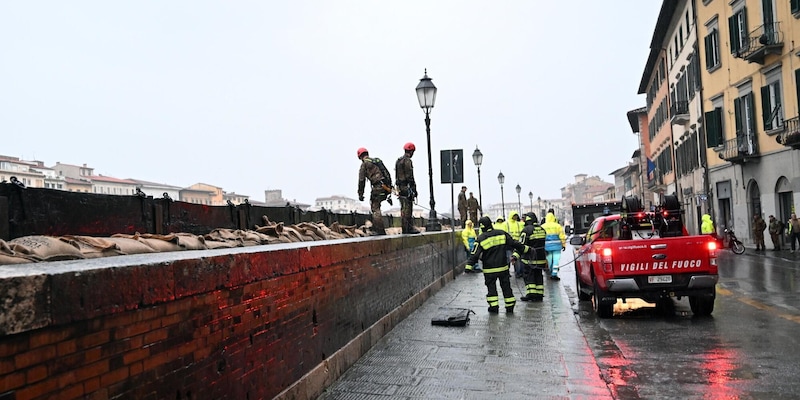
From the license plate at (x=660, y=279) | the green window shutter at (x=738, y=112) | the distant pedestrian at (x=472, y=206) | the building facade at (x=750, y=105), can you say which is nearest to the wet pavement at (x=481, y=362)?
the license plate at (x=660, y=279)

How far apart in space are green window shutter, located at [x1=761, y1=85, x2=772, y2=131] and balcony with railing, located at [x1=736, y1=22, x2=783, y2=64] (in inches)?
53.0

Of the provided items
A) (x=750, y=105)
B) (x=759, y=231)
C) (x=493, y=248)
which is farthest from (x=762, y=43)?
(x=493, y=248)

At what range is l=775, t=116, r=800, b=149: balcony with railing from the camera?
75.0ft

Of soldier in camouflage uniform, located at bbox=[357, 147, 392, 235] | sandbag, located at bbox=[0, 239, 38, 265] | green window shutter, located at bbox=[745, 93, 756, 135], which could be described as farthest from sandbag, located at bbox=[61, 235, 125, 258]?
green window shutter, located at bbox=[745, 93, 756, 135]

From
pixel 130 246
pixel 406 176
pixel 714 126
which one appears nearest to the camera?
pixel 130 246

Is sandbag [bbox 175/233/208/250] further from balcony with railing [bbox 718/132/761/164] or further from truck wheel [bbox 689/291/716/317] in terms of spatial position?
balcony with railing [bbox 718/132/761/164]

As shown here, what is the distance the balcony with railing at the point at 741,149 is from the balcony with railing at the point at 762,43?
11.0 ft

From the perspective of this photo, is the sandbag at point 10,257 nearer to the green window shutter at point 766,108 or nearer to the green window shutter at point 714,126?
the green window shutter at point 766,108

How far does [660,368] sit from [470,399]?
91.5 inches

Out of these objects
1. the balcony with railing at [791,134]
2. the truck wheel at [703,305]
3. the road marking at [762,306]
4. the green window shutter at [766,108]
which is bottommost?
the road marking at [762,306]

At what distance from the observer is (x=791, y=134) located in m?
23.1

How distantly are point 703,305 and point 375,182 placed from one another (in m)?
5.70

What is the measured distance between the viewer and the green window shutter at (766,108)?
25.7m

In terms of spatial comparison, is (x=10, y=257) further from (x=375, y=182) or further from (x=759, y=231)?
(x=759, y=231)
